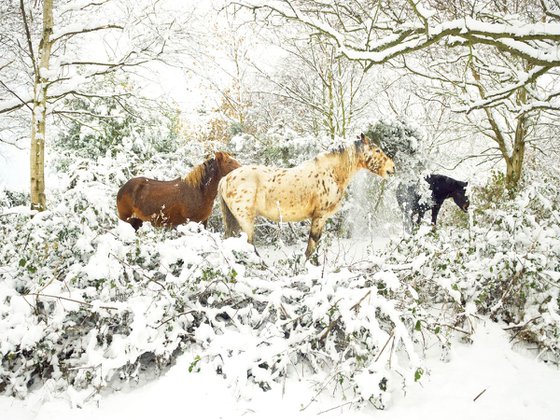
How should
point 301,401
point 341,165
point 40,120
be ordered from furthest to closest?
point 40,120 → point 341,165 → point 301,401

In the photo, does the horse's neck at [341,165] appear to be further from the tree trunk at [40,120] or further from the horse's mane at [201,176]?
the tree trunk at [40,120]

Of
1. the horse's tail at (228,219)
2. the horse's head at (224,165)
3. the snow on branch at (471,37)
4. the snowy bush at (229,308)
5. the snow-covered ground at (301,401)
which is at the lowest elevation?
the snow-covered ground at (301,401)

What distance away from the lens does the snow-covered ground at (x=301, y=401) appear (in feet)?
8.02

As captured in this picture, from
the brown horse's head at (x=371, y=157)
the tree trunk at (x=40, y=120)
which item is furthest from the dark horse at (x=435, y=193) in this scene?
the tree trunk at (x=40, y=120)

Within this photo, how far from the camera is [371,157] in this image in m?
4.82

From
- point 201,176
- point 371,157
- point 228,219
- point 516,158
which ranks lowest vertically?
point 228,219

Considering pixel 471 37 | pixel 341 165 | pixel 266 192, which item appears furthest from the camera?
pixel 341 165

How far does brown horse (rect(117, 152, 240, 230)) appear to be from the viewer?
4949 millimetres

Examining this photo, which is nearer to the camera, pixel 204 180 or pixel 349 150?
pixel 349 150

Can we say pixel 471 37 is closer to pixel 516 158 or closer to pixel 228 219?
pixel 228 219

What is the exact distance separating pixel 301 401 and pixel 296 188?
254 centimetres

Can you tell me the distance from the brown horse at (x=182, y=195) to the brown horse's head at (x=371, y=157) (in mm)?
1623

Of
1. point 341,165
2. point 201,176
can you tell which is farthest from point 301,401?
point 201,176

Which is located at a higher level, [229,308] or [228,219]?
[228,219]
